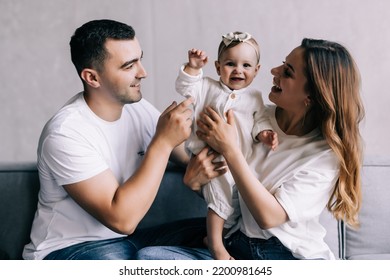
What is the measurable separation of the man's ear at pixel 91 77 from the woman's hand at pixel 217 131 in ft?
1.07

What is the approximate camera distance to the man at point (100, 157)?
1.43m

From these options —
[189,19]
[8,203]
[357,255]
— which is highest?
[189,19]

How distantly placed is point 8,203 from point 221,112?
77cm

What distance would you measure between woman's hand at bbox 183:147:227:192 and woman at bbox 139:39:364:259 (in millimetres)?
57

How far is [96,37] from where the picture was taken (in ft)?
5.05

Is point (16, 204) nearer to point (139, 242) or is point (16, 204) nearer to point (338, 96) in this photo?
point (139, 242)

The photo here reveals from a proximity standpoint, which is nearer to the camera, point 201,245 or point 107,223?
point 107,223

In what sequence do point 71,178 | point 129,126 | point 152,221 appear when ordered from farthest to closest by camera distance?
point 152,221 → point 129,126 → point 71,178

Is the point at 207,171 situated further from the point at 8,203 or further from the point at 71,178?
the point at 8,203

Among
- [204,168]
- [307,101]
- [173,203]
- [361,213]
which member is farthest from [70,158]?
[361,213]

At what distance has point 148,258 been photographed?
150 centimetres

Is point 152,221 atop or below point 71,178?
below

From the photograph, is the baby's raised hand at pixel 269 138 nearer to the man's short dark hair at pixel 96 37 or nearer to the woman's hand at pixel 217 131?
the woman's hand at pixel 217 131

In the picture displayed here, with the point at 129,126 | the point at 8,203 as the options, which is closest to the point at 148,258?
the point at 129,126
